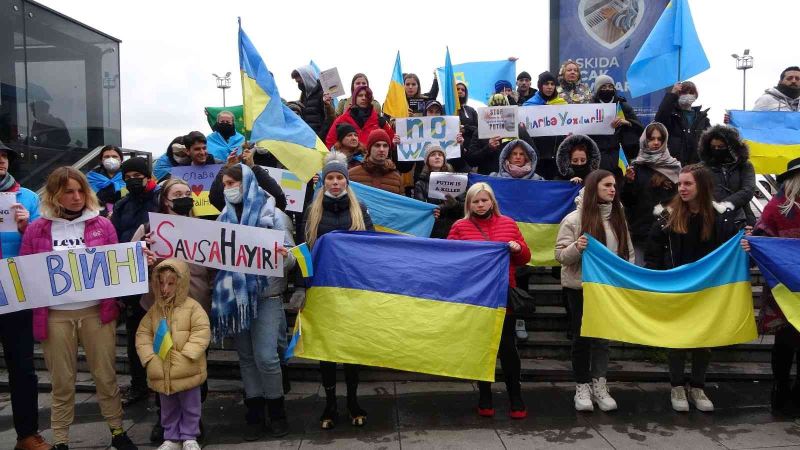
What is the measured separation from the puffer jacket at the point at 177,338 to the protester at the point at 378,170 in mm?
2444

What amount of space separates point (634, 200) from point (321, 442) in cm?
428

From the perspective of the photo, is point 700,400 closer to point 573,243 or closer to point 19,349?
point 573,243

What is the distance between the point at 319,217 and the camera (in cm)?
463

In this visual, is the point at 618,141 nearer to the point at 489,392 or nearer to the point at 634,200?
the point at 634,200

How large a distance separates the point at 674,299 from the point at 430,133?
3.39 metres

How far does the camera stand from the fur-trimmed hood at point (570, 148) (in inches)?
234

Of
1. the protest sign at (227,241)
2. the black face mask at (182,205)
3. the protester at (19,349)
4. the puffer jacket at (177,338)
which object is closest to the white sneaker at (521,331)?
the protest sign at (227,241)

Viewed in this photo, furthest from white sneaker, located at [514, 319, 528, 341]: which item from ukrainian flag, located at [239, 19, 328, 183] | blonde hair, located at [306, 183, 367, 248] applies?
ukrainian flag, located at [239, 19, 328, 183]

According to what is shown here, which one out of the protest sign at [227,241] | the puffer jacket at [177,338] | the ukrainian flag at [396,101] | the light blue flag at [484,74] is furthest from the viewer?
the light blue flag at [484,74]

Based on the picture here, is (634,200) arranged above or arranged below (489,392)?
above

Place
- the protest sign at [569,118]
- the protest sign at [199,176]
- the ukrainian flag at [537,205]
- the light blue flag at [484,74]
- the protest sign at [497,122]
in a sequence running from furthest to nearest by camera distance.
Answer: the light blue flag at [484,74] → the protest sign at [569,118] → the protest sign at [497,122] → the protest sign at [199,176] → the ukrainian flag at [537,205]

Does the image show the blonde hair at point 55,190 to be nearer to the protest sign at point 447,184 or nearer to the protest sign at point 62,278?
the protest sign at point 62,278

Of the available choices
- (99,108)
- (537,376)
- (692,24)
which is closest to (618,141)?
(692,24)

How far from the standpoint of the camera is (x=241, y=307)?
4.21 meters
